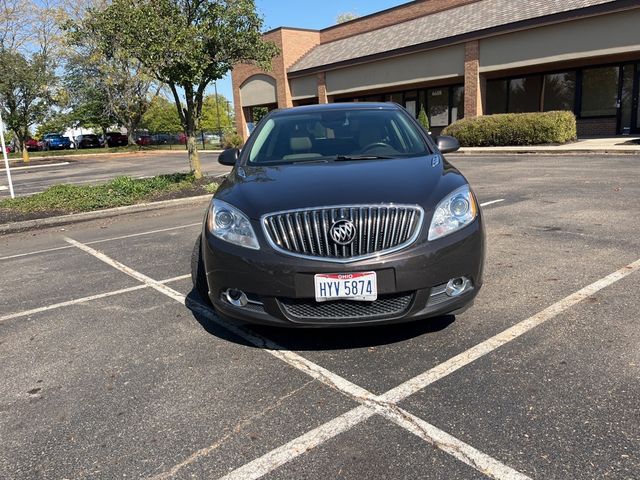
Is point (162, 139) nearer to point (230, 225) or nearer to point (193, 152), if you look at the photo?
point (193, 152)

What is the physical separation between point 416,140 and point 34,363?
3.33 m

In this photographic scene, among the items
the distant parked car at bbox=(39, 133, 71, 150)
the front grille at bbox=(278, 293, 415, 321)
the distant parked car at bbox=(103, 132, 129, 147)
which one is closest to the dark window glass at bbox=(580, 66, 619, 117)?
the front grille at bbox=(278, 293, 415, 321)

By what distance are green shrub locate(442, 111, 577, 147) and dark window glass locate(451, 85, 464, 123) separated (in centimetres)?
515

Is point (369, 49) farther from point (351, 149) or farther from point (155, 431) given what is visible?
point (155, 431)

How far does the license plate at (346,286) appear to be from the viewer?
9.55 ft

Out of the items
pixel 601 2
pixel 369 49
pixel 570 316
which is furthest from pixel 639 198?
pixel 369 49

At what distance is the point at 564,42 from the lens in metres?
19.7

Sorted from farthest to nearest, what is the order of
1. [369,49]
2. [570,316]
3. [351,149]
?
[369,49] < [351,149] < [570,316]

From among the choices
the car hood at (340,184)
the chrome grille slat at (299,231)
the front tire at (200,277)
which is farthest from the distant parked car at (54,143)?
the chrome grille slat at (299,231)

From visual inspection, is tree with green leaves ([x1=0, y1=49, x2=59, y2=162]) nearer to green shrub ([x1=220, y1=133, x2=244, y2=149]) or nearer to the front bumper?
green shrub ([x1=220, y1=133, x2=244, y2=149])

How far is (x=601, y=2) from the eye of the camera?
60.4 feet

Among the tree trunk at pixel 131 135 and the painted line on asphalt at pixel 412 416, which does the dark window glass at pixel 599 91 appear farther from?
the tree trunk at pixel 131 135

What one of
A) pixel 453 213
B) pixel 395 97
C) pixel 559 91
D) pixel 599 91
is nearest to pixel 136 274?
pixel 453 213

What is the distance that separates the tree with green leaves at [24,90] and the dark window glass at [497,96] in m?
26.3
